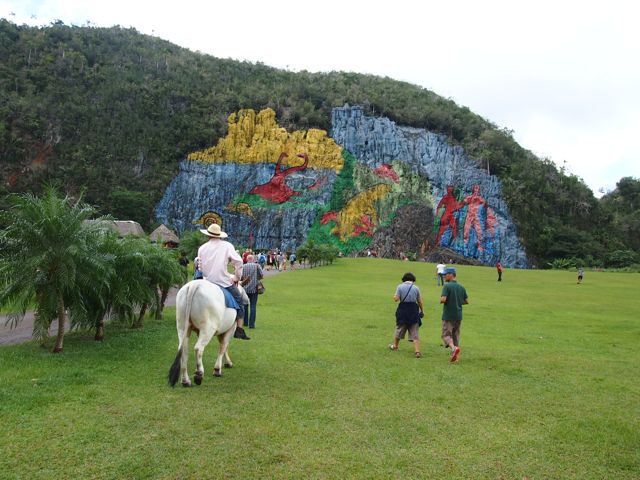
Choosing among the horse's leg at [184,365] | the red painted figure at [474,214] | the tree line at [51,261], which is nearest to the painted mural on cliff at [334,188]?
the red painted figure at [474,214]

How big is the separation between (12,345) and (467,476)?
9546mm


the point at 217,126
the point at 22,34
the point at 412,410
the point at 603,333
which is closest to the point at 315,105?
the point at 217,126

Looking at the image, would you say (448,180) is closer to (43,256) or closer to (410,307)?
(410,307)

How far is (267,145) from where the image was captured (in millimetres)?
69062

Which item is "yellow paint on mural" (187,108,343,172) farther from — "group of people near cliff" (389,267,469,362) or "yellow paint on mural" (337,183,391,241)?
"group of people near cliff" (389,267,469,362)

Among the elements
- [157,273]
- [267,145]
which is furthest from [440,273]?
[267,145]

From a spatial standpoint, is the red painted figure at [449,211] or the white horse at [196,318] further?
the red painted figure at [449,211]

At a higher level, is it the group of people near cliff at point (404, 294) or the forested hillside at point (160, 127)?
the forested hillside at point (160, 127)

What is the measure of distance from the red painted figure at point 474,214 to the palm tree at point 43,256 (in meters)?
59.7

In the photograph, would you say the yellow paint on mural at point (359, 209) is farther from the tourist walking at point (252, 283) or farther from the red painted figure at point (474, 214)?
the tourist walking at point (252, 283)

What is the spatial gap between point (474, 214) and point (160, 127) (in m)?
47.5

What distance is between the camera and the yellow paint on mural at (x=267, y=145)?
68.6 meters

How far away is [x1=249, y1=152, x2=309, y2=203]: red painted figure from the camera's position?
219 ft

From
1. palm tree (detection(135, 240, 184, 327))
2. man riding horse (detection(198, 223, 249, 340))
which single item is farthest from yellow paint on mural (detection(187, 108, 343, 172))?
man riding horse (detection(198, 223, 249, 340))
